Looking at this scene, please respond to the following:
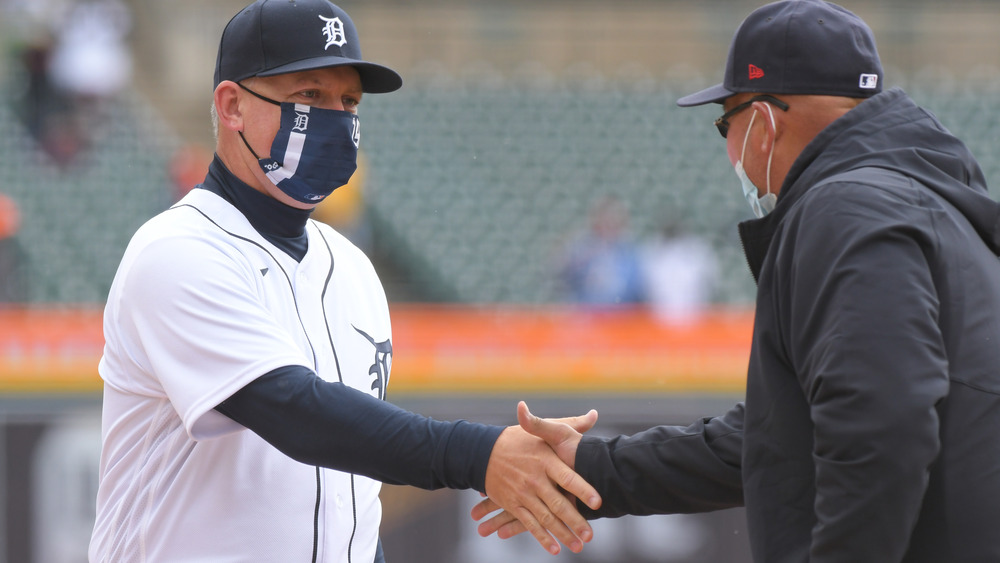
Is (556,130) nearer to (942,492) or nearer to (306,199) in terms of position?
→ (306,199)

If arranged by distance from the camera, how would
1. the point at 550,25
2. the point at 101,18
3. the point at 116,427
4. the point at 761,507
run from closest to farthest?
the point at 761,507 → the point at 116,427 → the point at 101,18 → the point at 550,25

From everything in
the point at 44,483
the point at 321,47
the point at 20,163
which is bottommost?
the point at 44,483

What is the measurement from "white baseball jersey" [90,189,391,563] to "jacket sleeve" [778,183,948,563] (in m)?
1.08

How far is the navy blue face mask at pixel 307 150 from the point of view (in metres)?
2.67

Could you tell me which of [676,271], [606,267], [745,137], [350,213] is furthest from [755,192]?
[350,213]

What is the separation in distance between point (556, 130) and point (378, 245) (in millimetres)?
2445

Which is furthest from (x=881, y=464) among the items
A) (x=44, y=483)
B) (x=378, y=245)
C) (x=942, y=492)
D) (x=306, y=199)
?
(x=378, y=245)

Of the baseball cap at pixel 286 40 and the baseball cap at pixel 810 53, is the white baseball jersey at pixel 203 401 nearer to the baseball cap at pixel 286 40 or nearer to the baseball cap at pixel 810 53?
the baseball cap at pixel 286 40

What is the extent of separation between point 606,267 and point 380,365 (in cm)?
705

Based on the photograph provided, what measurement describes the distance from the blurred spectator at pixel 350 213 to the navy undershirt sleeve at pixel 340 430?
24.0 ft

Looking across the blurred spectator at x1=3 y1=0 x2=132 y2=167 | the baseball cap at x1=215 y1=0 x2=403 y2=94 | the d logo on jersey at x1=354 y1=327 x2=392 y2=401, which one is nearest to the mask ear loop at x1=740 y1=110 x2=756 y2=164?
→ the baseball cap at x1=215 y1=0 x2=403 y2=94

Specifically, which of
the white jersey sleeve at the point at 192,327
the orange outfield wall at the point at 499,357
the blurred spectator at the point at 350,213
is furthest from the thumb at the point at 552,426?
the blurred spectator at the point at 350,213

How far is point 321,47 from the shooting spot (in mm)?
2596

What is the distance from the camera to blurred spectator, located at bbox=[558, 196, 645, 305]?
31.4ft
